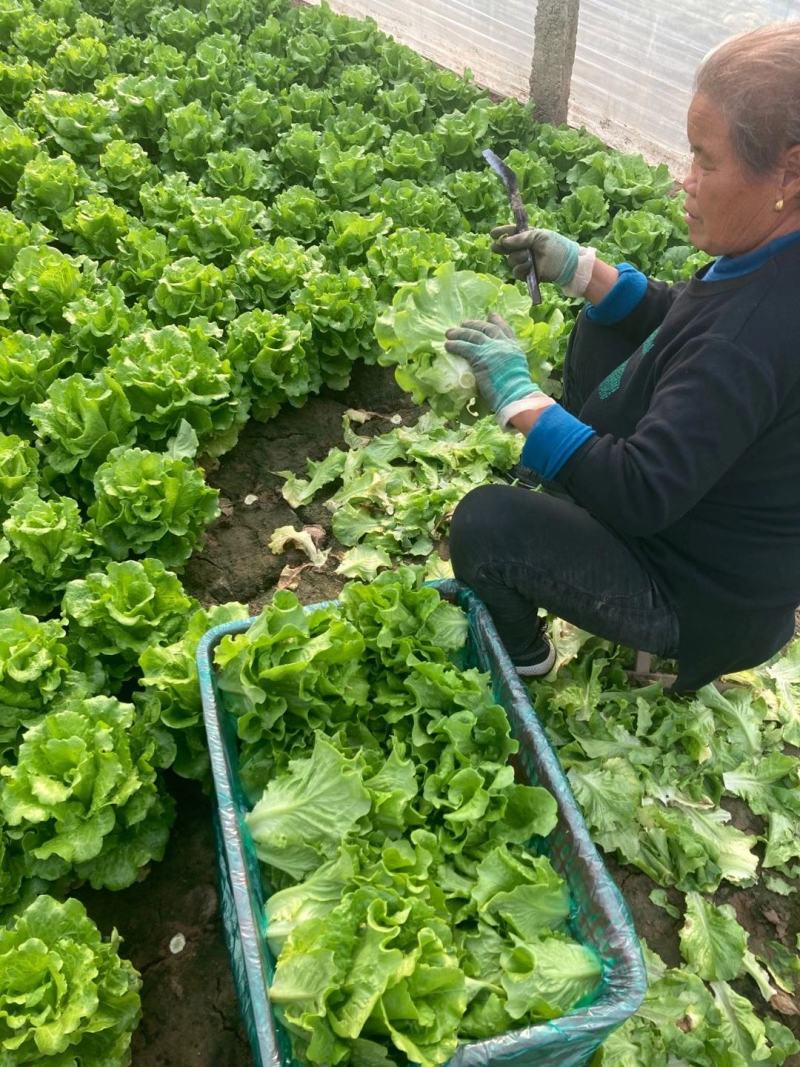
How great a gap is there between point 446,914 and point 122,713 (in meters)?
1.22

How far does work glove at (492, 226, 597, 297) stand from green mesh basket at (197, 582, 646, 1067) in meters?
1.50

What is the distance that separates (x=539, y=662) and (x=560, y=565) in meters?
0.72

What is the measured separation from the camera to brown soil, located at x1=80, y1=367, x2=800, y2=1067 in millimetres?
2520

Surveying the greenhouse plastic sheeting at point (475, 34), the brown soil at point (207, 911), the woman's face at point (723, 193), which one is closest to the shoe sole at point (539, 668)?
the brown soil at point (207, 911)

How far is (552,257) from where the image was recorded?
335 cm

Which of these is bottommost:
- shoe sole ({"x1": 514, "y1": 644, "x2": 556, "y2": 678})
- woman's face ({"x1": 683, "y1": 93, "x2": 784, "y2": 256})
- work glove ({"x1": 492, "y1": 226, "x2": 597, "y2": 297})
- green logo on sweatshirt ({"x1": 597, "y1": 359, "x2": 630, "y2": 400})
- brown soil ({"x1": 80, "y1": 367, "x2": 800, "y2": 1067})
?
brown soil ({"x1": 80, "y1": 367, "x2": 800, "y2": 1067})

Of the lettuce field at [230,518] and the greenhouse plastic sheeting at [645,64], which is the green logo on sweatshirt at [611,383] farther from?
→ the greenhouse plastic sheeting at [645,64]

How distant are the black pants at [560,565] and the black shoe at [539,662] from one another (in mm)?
409

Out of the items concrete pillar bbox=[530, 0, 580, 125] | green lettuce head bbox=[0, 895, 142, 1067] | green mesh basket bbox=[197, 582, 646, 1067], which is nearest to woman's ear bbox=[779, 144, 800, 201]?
green mesh basket bbox=[197, 582, 646, 1067]

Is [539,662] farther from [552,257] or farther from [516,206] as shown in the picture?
[516,206]

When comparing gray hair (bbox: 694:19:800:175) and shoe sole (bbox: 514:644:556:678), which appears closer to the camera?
gray hair (bbox: 694:19:800:175)

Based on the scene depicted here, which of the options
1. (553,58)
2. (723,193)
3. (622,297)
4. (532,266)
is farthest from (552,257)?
(553,58)

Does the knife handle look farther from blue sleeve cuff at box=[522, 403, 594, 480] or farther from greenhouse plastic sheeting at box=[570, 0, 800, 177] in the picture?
greenhouse plastic sheeting at box=[570, 0, 800, 177]

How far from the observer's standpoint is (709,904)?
290cm
